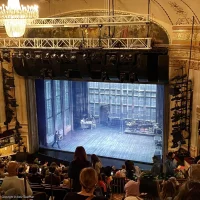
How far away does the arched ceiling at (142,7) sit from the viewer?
778 centimetres

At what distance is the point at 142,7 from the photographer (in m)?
8.25

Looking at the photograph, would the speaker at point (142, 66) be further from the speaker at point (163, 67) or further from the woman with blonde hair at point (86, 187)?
the woman with blonde hair at point (86, 187)

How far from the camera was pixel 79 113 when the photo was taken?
13.2 meters

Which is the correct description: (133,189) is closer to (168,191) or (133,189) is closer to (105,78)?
(168,191)

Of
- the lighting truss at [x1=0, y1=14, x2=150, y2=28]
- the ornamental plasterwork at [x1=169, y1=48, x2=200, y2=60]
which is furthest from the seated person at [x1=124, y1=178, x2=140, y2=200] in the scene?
the ornamental plasterwork at [x1=169, y1=48, x2=200, y2=60]

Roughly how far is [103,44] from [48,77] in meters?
2.08

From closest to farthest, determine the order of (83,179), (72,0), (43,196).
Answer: (83,179) < (43,196) < (72,0)

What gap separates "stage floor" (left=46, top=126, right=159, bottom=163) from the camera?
10.5 metres

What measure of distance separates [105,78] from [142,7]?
2.16 m

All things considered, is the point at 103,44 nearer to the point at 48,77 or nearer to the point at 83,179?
the point at 48,77

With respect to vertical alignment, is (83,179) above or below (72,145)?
above

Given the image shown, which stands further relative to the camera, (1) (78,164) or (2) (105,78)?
(2) (105,78)

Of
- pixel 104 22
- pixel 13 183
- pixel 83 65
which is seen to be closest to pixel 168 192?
pixel 13 183

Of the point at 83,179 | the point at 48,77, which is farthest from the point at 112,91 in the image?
the point at 83,179
